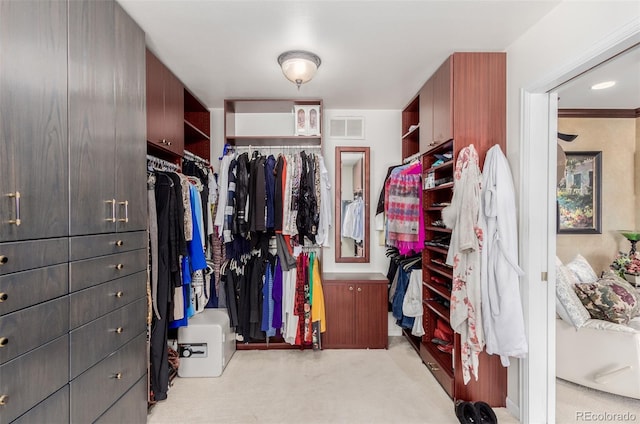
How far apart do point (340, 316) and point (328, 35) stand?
2416 mm

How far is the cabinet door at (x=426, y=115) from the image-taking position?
2.57 m

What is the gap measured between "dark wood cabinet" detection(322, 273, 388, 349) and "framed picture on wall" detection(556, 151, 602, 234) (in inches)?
89.4

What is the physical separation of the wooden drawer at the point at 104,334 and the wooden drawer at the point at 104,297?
3 cm

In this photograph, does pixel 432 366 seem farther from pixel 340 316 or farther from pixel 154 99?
pixel 154 99

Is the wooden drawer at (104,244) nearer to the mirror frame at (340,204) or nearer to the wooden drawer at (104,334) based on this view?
the wooden drawer at (104,334)

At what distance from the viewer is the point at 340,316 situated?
3.06m

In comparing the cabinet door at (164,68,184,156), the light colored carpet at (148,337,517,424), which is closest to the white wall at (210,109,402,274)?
the light colored carpet at (148,337,517,424)

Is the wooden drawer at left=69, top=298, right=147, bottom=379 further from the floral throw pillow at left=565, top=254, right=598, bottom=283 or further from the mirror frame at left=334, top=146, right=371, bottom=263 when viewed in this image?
the floral throw pillow at left=565, top=254, right=598, bottom=283

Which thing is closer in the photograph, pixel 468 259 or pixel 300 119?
pixel 468 259

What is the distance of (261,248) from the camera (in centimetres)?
303

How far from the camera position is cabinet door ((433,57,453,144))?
86.9 inches

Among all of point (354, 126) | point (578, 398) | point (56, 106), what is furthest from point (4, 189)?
point (578, 398)

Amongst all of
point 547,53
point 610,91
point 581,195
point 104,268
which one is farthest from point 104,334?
point 581,195

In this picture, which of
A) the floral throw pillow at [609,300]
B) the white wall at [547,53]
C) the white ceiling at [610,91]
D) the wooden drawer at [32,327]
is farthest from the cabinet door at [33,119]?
the floral throw pillow at [609,300]
